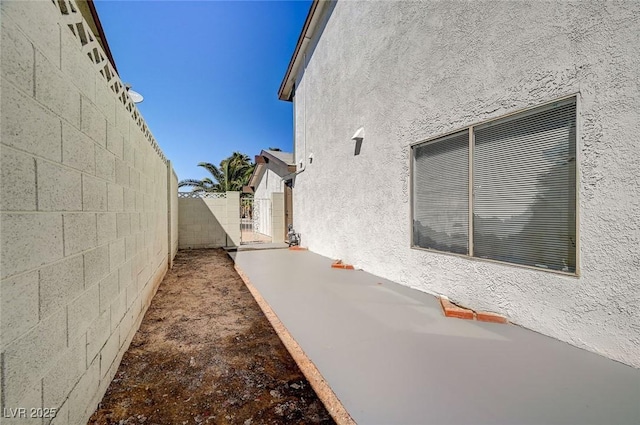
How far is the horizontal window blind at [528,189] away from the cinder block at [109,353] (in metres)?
4.18

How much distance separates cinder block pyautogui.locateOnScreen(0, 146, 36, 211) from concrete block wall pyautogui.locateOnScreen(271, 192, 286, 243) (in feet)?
35.0

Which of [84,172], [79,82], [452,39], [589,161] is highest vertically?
[452,39]

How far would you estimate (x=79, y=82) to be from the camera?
178 centimetres

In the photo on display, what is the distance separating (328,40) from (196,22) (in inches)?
160

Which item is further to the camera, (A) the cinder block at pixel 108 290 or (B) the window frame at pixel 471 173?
(B) the window frame at pixel 471 173

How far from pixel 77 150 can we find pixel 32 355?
1.19 m

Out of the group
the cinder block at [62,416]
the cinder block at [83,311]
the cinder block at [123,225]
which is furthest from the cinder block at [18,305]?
the cinder block at [123,225]

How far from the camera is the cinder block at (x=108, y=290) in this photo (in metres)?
2.11

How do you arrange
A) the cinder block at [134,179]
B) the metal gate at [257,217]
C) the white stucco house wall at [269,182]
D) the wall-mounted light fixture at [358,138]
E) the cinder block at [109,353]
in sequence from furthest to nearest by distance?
the metal gate at [257,217]
the white stucco house wall at [269,182]
the wall-mounted light fixture at [358,138]
the cinder block at [134,179]
the cinder block at [109,353]

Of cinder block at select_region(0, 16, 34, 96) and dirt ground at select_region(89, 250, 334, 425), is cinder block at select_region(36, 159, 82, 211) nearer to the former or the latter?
cinder block at select_region(0, 16, 34, 96)

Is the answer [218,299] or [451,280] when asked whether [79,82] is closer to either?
[218,299]

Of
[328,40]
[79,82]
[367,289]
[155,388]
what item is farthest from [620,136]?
[328,40]

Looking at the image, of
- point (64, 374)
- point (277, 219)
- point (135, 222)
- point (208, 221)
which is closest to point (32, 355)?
point (64, 374)

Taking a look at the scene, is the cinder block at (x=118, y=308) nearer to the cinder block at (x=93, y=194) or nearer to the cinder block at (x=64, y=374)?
the cinder block at (x=64, y=374)
